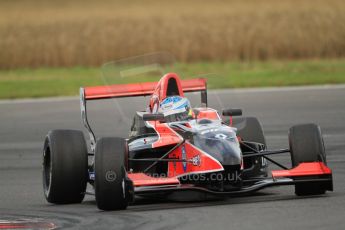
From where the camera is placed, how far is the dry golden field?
3622cm

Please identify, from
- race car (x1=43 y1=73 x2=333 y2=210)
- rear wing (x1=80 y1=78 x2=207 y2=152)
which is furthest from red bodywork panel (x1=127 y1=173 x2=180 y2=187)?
rear wing (x1=80 y1=78 x2=207 y2=152)

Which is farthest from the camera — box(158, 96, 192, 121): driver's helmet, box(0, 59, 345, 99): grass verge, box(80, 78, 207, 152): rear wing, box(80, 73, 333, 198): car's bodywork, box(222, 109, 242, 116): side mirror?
box(0, 59, 345, 99): grass verge

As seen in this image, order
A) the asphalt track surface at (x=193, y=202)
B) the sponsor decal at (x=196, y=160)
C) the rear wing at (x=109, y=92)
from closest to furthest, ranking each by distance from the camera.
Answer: the asphalt track surface at (x=193, y=202) < the sponsor decal at (x=196, y=160) < the rear wing at (x=109, y=92)

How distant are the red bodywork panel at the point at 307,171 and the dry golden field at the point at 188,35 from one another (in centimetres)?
2422

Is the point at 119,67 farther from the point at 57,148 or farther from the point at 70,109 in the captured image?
the point at 70,109

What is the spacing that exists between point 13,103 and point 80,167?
579 inches

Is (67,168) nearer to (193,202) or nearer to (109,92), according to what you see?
(193,202)

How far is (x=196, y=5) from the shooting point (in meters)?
50.4

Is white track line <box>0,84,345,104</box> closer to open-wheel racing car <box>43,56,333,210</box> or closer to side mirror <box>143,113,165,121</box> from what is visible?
open-wheel racing car <box>43,56,333,210</box>

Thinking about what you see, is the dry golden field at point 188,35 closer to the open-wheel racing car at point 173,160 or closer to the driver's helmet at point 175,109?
the driver's helmet at point 175,109

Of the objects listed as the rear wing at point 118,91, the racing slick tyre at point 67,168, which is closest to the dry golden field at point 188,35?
the rear wing at point 118,91

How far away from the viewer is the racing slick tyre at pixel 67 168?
38.7ft

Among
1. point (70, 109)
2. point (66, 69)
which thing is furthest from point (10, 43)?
point (70, 109)

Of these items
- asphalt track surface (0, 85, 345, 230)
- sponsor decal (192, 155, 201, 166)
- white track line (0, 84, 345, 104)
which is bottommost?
asphalt track surface (0, 85, 345, 230)
